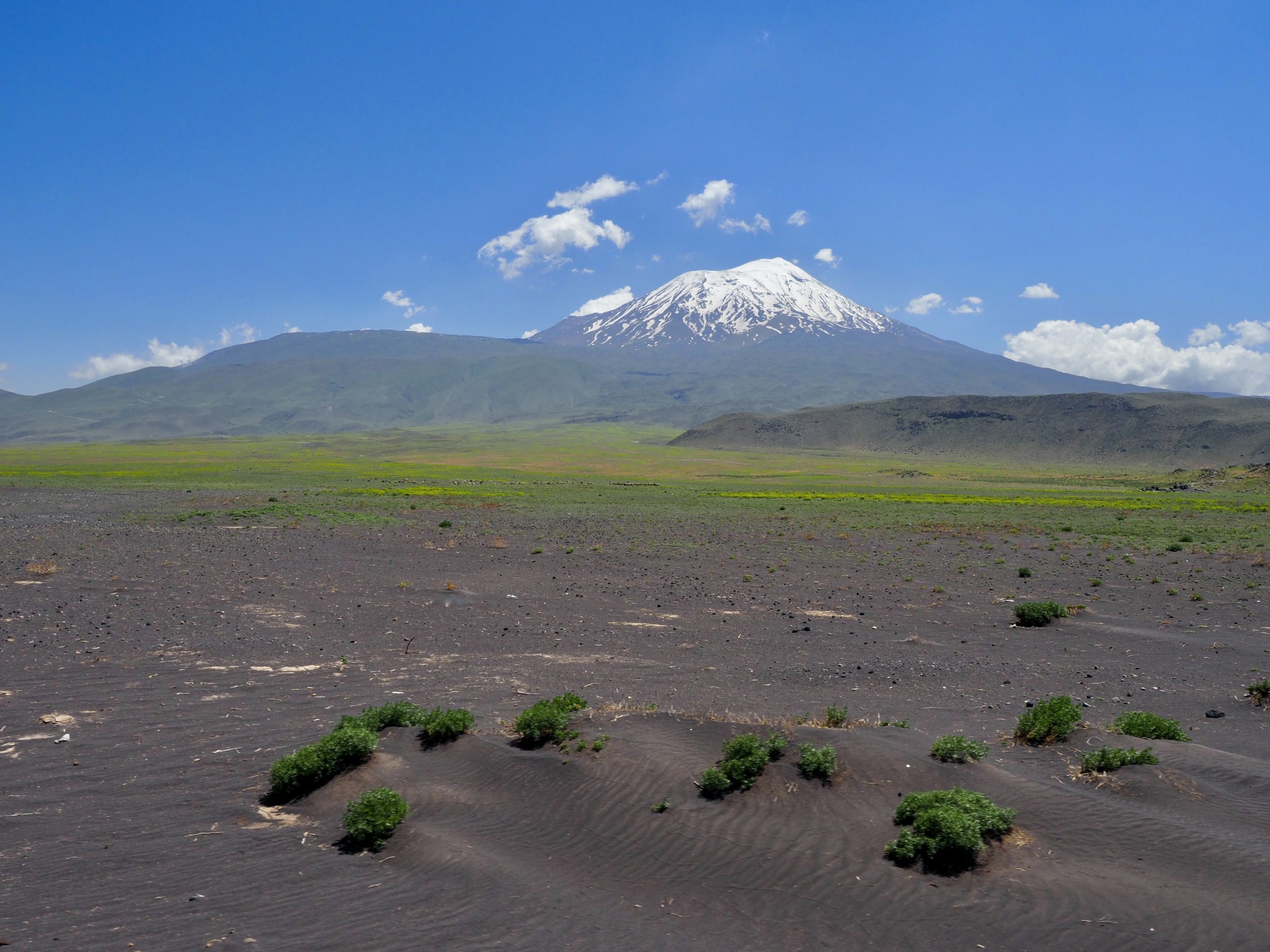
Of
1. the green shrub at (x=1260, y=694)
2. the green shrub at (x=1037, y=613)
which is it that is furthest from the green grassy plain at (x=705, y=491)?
the green shrub at (x=1260, y=694)

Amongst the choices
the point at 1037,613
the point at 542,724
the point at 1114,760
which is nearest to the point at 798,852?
the point at 542,724

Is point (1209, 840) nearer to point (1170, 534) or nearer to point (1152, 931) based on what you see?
point (1152, 931)

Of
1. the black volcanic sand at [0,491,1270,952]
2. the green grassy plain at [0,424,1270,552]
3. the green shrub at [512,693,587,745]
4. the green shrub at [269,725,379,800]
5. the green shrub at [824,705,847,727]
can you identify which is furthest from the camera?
the green grassy plain at [0,424,1270,552]

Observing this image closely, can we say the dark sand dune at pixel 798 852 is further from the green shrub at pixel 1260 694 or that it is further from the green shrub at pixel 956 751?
the green shrub at pixel 1260 694

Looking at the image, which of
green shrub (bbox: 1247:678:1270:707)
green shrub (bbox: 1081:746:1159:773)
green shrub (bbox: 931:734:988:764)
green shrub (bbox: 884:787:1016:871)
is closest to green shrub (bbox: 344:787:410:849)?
green shrub (bbox: 884:787:1016:871)

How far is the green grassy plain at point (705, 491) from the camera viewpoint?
37.4 metres

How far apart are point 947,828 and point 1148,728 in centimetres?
413

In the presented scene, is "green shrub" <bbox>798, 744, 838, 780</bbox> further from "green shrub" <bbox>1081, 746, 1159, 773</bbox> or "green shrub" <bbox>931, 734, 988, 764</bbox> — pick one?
"green shrub" <bbox>1081, 746, 1159, 773</bbox>

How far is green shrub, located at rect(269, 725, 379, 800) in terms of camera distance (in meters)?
7.64

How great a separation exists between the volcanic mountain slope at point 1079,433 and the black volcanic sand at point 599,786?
17438 centimetres

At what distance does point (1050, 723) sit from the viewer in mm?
8242

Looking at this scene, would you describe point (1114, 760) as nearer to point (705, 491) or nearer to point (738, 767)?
point (738, 767)

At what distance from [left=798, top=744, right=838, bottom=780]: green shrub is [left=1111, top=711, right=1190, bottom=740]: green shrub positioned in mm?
3680

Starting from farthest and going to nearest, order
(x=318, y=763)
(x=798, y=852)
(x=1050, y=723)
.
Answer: (x=1050, y=723)
(x=318, y=763)
(x=798, y=852)
